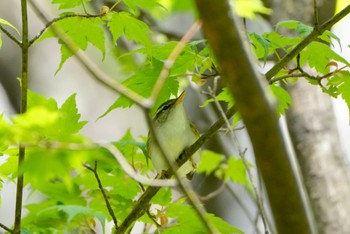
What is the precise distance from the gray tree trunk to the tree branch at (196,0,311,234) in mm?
1635

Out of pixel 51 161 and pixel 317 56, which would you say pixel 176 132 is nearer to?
pixel 317 56

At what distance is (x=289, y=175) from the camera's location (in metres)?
0.72

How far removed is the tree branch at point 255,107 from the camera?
71 cm

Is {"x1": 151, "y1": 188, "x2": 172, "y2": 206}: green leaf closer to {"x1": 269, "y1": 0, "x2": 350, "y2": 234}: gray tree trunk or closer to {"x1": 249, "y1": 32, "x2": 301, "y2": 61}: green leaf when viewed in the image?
{"x1": 249, "y1": 32, "x2": 301, "y2": 61}: green leaf

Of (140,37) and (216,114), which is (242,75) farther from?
(216,114)

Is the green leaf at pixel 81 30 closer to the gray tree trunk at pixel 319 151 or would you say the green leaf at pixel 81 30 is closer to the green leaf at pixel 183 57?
the green leaf at pixel 183 57

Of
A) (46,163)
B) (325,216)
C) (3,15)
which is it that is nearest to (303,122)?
(325,216)

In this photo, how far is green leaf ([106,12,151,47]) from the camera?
154cm

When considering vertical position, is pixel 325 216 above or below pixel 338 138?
below

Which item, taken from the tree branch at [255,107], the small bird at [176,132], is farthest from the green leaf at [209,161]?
the tree branch at [255,107]

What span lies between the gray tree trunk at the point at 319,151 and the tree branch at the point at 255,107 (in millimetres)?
1635

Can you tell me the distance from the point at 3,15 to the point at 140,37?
2.43 metres

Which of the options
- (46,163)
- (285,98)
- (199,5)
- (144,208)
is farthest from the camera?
(285,98)

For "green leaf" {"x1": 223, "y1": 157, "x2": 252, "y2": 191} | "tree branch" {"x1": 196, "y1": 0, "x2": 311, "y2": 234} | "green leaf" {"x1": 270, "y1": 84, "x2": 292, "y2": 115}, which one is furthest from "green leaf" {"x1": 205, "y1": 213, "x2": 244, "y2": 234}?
"tree branch" {"x1": 196, "y1": 0, "x2": 311, "y2": 234}
